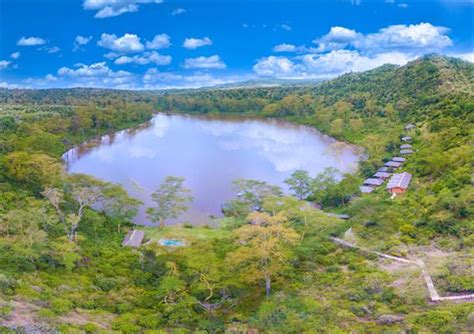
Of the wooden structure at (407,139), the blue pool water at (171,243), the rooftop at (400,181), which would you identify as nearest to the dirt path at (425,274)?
the blue pool water at (171,243)

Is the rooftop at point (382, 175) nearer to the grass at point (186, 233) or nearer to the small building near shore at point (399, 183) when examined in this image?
the small building near shore at point (399, 183)

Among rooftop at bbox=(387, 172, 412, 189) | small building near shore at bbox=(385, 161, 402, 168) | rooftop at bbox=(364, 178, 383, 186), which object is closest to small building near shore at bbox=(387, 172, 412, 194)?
rooftop at bbox=(387, 172, 412, 189)

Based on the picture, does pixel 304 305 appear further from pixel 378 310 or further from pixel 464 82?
pixel 464 82

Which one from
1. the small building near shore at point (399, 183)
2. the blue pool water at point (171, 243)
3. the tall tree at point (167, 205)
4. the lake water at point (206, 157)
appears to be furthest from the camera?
the lake water at point (206, 157)

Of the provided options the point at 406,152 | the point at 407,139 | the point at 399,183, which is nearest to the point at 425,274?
the point at 399,183

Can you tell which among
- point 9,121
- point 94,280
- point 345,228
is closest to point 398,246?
point 345,228

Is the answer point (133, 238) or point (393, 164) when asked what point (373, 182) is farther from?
point (133, 238)

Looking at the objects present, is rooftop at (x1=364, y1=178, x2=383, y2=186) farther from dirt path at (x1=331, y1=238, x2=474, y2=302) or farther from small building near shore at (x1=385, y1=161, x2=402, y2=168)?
dirt path at (x1=331, y1=238, x2=474, y2=302)
